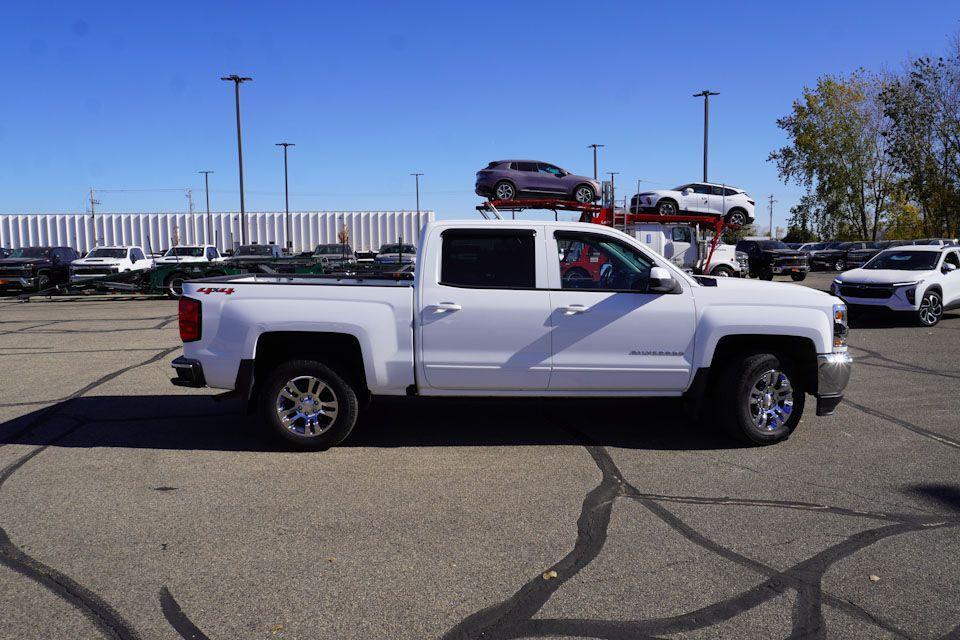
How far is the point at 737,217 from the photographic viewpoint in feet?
73.0

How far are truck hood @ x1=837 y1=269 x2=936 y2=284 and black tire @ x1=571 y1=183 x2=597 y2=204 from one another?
5.56m

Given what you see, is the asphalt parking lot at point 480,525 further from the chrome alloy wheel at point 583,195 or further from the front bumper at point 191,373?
the chrome alloy wheel at point 583,195

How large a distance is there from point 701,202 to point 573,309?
55.7ft

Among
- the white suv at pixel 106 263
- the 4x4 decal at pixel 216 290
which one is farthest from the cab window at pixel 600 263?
the white suv at pixel 106 263

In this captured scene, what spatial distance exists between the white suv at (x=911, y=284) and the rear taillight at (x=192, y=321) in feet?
45.1

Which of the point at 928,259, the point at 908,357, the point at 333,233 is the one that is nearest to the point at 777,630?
the point at 908,357

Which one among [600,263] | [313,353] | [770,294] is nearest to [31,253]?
[313,353]

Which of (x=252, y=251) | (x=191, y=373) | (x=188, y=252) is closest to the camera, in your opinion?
(x=191, y=373)

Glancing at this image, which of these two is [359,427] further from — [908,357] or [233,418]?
[908,357]

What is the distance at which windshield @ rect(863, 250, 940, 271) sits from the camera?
53.3 feet

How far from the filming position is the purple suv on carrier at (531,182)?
16.8m

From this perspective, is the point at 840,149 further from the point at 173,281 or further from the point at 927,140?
the point at 173,281

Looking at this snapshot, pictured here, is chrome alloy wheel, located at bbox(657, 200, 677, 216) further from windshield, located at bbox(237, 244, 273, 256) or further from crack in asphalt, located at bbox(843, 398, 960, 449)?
windshield, located at bbox(237, 244, 273, 256)

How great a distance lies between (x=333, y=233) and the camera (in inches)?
3098
